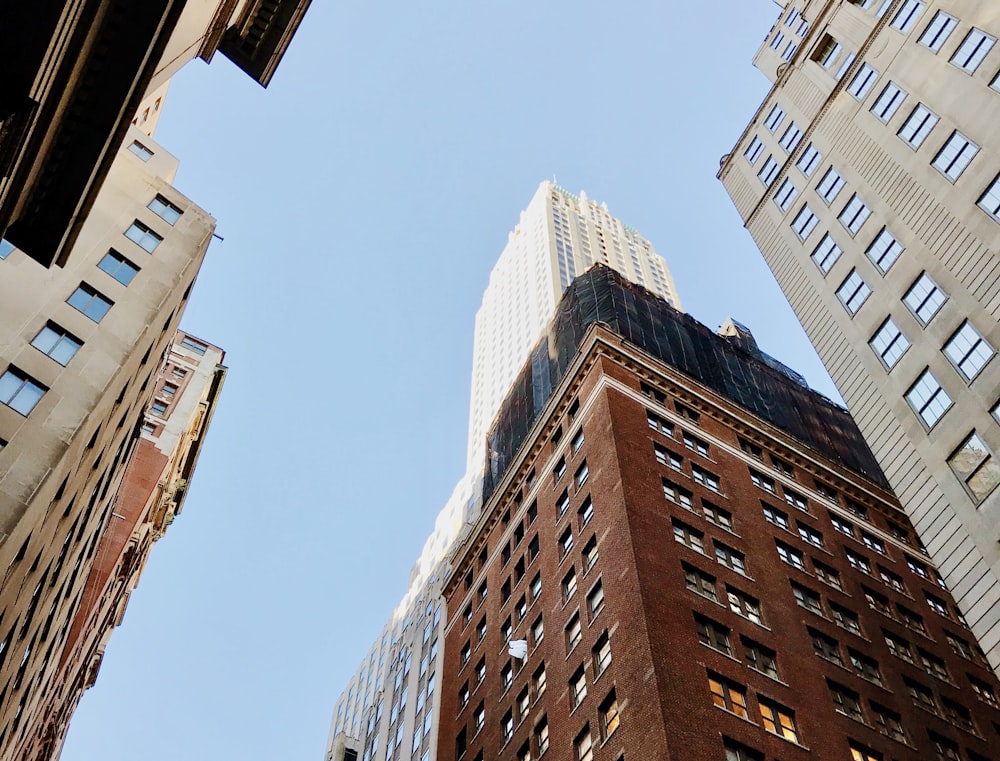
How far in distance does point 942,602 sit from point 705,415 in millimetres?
19165

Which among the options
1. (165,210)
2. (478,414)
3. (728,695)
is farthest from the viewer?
(478,414)

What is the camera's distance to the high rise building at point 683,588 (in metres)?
40.8

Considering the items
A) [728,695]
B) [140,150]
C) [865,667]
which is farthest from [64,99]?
[865,667]

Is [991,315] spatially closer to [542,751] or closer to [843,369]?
[843,369]

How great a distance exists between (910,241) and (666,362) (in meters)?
31.8

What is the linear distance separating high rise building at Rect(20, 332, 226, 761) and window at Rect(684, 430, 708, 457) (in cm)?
3271

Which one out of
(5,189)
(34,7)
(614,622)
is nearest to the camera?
(34,7)

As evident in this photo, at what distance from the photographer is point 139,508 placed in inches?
3108

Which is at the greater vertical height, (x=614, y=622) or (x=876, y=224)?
(x=876, y=224)

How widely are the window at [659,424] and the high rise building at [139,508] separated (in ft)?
99.0

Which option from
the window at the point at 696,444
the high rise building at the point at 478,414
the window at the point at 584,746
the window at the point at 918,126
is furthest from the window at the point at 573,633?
the window at the point at 918,126

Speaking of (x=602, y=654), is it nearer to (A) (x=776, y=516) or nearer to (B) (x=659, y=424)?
(A) (x=776, y=516)

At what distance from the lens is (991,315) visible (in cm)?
3025

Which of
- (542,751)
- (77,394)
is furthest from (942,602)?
(77,394)
